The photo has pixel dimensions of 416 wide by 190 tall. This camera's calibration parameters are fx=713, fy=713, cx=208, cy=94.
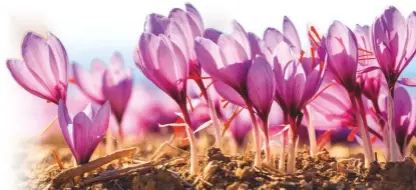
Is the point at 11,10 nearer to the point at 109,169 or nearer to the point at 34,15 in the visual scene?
the point at 34,15

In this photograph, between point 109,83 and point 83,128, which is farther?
point 109,83

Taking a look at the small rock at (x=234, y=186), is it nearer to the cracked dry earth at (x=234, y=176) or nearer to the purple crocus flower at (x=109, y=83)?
the cracked dry earth at (x=234, y=176)

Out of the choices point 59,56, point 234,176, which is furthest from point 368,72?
point 59,56

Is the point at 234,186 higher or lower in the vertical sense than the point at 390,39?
lower

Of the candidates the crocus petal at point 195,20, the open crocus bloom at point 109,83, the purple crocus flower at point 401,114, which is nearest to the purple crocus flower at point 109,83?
the open crocus bloom at point 109,83

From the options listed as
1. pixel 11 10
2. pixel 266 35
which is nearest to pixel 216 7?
pixel 266 35

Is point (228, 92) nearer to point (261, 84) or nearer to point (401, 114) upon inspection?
point (261, 84)
